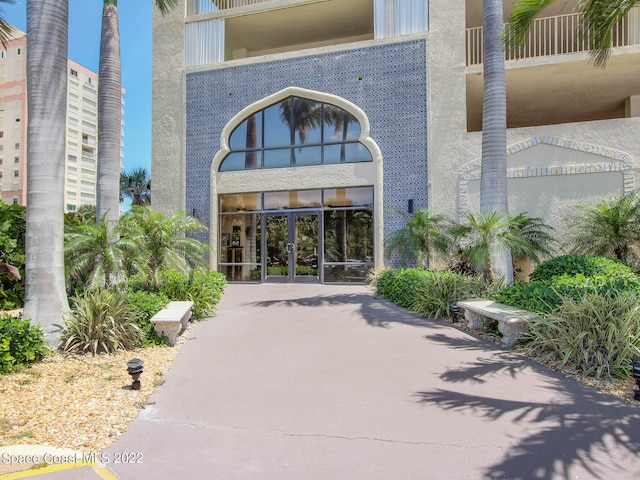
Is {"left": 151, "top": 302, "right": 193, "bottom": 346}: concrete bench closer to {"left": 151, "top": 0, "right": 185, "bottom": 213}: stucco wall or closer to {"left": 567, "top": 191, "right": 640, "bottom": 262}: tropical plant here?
{"left": 151, "top": 0, "right": 185, "bottom": 213}: stucco wall

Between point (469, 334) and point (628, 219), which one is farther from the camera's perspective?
point (628, 219)

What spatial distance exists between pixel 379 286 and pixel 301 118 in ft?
24.2

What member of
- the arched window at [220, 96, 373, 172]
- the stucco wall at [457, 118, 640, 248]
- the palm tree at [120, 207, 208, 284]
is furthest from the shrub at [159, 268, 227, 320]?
the stucco wall at [457, 118, 640, 248]

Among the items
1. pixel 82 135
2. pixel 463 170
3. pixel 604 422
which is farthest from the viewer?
pixel 82 135

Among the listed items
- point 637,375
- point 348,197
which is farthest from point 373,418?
point 348,197

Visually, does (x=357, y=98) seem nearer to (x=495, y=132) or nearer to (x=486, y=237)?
(x=495, y=132)

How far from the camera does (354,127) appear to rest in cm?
1511

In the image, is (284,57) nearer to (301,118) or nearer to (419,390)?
(301,118)

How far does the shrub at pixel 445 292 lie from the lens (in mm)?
8555

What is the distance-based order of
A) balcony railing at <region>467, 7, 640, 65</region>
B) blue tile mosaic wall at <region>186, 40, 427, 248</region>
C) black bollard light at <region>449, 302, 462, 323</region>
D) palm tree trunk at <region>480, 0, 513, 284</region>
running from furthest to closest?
blue tile mosaic wall at <region>186, 40, 427, 248</region> < balcony railing at <region>467, 7, 640, 65</region> < palm tree trunk at <region>480, 0, 513, 284</region> < black bollard light at <region>449, 302, 462, 323</region>

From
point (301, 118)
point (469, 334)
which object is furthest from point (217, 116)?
point (469, 334)

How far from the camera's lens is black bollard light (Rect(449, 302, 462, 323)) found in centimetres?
798

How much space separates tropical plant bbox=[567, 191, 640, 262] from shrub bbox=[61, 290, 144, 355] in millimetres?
11168

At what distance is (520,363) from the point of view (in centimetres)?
549
